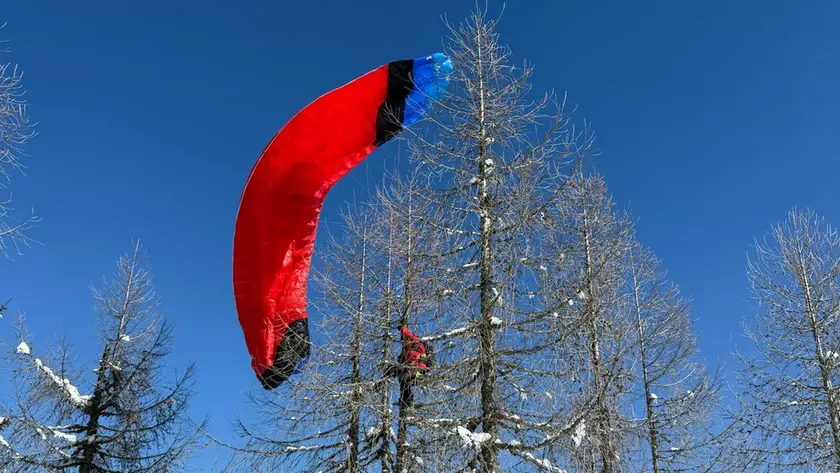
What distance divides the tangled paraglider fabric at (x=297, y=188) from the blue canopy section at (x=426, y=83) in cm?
1

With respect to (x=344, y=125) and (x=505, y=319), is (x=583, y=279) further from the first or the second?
(x=344, y=125)

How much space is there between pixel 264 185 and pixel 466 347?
3.38 meters

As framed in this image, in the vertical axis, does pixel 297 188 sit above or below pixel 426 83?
below

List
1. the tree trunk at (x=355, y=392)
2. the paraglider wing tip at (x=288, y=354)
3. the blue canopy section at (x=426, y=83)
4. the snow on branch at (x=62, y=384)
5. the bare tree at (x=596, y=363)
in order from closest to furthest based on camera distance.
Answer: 1. the bare tree at (x=596, y=363)
2. the paraglider wing tip at (x=288, y=354)
3. the blue canopy section at (x=426, y=83)
4. the tree trunk at (x=355, y=392)
5. the snow on branch at (x=62, y=384)

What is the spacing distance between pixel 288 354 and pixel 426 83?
4.22m

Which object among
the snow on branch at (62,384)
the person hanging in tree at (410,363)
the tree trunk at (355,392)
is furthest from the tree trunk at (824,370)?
the snow on branch at (62,384)

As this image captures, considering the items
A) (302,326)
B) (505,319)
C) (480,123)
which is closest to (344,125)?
(480,123)

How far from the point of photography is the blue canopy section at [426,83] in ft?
28.9

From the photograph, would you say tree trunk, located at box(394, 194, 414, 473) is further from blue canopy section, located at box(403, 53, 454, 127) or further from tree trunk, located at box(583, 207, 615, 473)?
tree trunk, located at box(583, 207, 615, 473)

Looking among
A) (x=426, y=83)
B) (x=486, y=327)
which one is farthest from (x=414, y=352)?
(x=426, y=83)

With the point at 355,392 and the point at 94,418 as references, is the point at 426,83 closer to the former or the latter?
the point at 355,392

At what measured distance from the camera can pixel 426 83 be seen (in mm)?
8961

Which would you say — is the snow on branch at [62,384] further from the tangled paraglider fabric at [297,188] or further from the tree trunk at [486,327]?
the tree trunk at [486,327]

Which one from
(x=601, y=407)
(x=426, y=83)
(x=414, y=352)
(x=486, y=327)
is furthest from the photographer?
(x=426, y=83)
